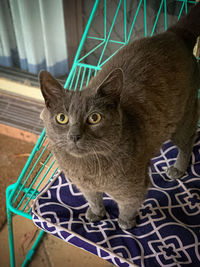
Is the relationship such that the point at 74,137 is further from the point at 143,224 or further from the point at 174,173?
the point at 174,173

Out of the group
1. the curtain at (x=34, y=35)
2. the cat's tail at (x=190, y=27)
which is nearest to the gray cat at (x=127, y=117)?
the cat's tail at (x=190, y=27)

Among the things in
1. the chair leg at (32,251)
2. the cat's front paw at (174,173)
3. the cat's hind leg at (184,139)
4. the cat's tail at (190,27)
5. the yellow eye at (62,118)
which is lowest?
the chair leg at (32,251)

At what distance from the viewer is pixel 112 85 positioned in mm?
706

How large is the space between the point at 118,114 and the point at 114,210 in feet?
1.74

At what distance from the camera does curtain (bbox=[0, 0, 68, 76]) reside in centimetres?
151

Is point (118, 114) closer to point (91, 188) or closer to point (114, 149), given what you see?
point (114, 149)

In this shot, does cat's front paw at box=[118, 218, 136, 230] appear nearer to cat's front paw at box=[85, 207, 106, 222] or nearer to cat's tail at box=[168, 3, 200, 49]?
cat's front paw at box=[85, 207, 106, 222]

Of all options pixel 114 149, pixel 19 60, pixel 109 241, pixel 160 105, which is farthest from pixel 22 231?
pixel 19 60

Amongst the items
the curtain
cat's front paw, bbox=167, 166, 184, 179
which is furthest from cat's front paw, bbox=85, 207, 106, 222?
the curtain

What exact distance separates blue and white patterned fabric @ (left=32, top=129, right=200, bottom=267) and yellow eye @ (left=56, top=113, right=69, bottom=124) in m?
0.46

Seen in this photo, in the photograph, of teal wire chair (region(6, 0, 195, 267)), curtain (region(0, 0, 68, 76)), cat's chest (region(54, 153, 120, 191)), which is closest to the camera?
cat's chest (region(54, 153, 120, 191))

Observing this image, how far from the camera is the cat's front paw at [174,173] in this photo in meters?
1.15

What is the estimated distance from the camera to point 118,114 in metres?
0.73

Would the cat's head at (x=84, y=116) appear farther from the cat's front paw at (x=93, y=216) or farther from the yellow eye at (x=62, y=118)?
the cat's front paw at (x=93, y=216)
